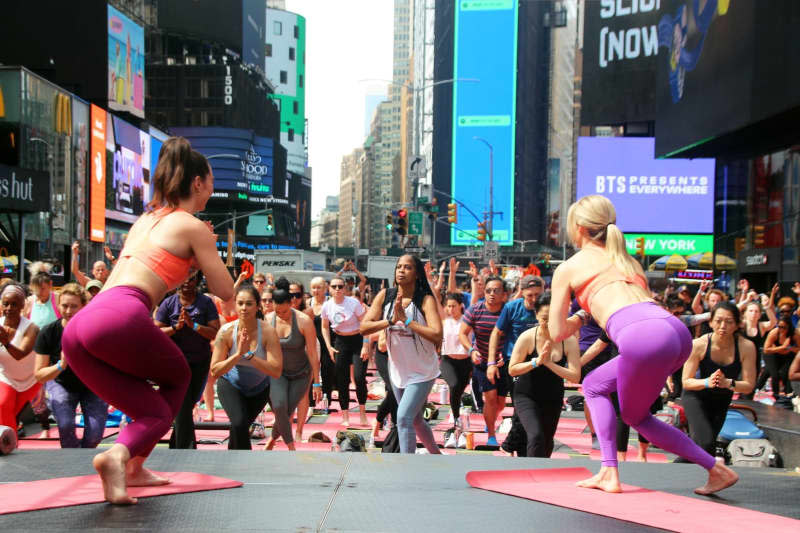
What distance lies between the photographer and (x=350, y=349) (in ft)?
41.7

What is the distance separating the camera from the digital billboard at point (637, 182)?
51.0 meters

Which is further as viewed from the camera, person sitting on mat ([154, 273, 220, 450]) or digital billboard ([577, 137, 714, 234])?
digital billboard ([577, 137, 714, 234])

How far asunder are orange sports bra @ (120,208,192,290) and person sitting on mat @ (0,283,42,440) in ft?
12.7

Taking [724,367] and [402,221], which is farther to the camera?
[402,221]

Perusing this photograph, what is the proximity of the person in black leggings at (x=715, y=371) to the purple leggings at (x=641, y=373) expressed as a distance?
2.50 metres

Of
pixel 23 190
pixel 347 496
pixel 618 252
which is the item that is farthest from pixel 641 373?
pixel 23 190

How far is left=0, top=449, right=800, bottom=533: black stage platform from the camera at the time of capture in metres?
4.18

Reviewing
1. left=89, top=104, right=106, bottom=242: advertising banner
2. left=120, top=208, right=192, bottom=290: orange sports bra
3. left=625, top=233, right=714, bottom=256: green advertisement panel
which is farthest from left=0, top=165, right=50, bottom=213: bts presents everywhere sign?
left=625, top=233, right=714, bottom=256: green advertisement panel

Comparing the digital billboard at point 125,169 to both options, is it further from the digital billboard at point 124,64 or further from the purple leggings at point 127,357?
the purple leggings at point 127,357

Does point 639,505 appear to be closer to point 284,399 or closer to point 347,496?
point 347,496

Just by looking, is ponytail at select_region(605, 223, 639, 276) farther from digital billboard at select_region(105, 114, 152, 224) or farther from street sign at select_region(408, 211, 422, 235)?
digital billboard at select_region(105, 114, 152, 224)

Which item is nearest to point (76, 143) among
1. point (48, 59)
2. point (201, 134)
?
point (48, 59)

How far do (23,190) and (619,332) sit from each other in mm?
25838

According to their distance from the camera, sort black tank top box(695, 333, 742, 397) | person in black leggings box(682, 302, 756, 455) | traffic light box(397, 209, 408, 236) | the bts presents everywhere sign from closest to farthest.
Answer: person in black leggings box(682, 302, 756, 455), black tank top box(695, 333, 742, 397), the bts presents everywhere sign, traffic light box(397, 209, 408, 236)
